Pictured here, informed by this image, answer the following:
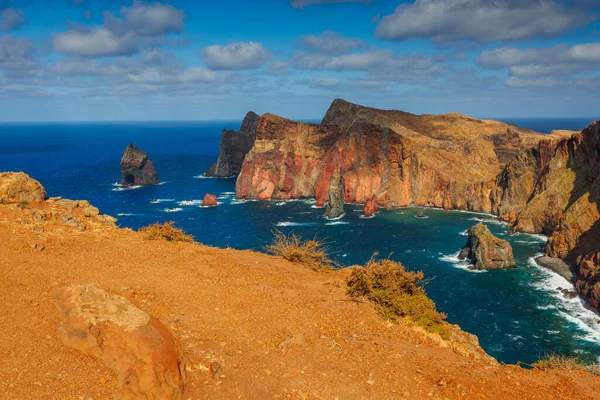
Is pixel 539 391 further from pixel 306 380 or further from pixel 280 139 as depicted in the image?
pixel 280 139

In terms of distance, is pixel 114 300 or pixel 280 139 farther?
pixel 280 139

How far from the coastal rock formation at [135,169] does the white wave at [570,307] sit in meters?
112

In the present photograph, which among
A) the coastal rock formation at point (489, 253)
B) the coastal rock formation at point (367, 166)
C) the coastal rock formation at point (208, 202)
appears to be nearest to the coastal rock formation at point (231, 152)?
the coastal rock formation at point (367, 166)

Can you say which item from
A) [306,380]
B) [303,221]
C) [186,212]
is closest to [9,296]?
[306,380]

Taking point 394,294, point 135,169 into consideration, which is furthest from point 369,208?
point 394,294

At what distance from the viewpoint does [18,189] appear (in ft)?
79.9

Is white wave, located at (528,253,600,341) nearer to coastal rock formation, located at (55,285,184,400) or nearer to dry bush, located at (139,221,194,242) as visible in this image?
dry bush, located at (139,221,194,242)

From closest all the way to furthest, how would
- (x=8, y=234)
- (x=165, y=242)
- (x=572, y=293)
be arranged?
(x=8, y=234)
(x=165, y=242)
(x=572, y=293)

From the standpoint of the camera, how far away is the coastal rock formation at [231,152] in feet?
513

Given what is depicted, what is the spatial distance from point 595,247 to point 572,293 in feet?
27.2

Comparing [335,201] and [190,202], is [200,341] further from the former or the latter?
[190,202]

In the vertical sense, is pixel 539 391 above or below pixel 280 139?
below

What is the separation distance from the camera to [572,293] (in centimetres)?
5209

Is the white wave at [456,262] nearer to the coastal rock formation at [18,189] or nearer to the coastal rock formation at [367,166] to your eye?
the coastal rock formation at [367,166]
